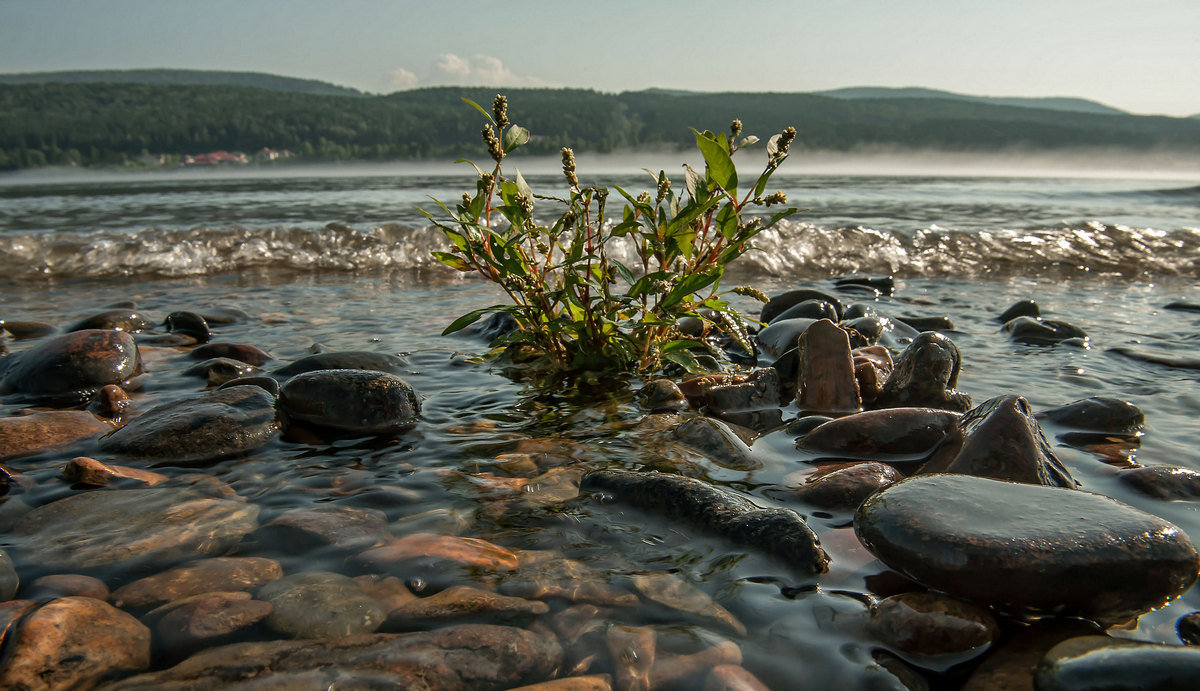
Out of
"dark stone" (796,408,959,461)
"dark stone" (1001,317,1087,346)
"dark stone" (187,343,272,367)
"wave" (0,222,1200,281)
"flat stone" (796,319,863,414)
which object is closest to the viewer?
"dark stone" (796,408,959,461)

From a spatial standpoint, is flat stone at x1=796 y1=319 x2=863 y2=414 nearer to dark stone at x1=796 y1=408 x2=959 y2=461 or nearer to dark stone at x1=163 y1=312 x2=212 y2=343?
dark stone at x1=796 y1=408 x2=959 y2=461

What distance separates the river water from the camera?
181 cm

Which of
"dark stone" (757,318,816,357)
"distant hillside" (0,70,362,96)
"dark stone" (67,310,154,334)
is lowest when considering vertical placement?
"dark stone" (67,310,154,334)

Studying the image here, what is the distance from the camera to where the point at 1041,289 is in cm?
719

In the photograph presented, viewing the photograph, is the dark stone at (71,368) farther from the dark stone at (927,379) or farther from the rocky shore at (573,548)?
the dark stone at (927,379)

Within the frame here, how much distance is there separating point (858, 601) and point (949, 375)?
1.92 meters

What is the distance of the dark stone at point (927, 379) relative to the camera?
3.15 m

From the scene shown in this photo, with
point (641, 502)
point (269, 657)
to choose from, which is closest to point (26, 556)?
point (269, 657)

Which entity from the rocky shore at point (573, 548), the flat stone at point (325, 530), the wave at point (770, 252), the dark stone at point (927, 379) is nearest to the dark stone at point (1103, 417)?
the rocky shore at point (573, 548)

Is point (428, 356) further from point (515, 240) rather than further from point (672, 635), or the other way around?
point (672, 635)

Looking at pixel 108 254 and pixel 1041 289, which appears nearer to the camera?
pixel 1041 289

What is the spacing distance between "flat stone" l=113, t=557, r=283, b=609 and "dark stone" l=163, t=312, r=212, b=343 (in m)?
3.34

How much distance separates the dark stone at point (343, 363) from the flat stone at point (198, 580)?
1.72 m

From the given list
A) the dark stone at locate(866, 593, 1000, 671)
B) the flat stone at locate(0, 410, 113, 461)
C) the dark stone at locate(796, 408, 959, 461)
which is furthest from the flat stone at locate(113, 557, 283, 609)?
the dark stone at locate(796, 408, 959, 461)
